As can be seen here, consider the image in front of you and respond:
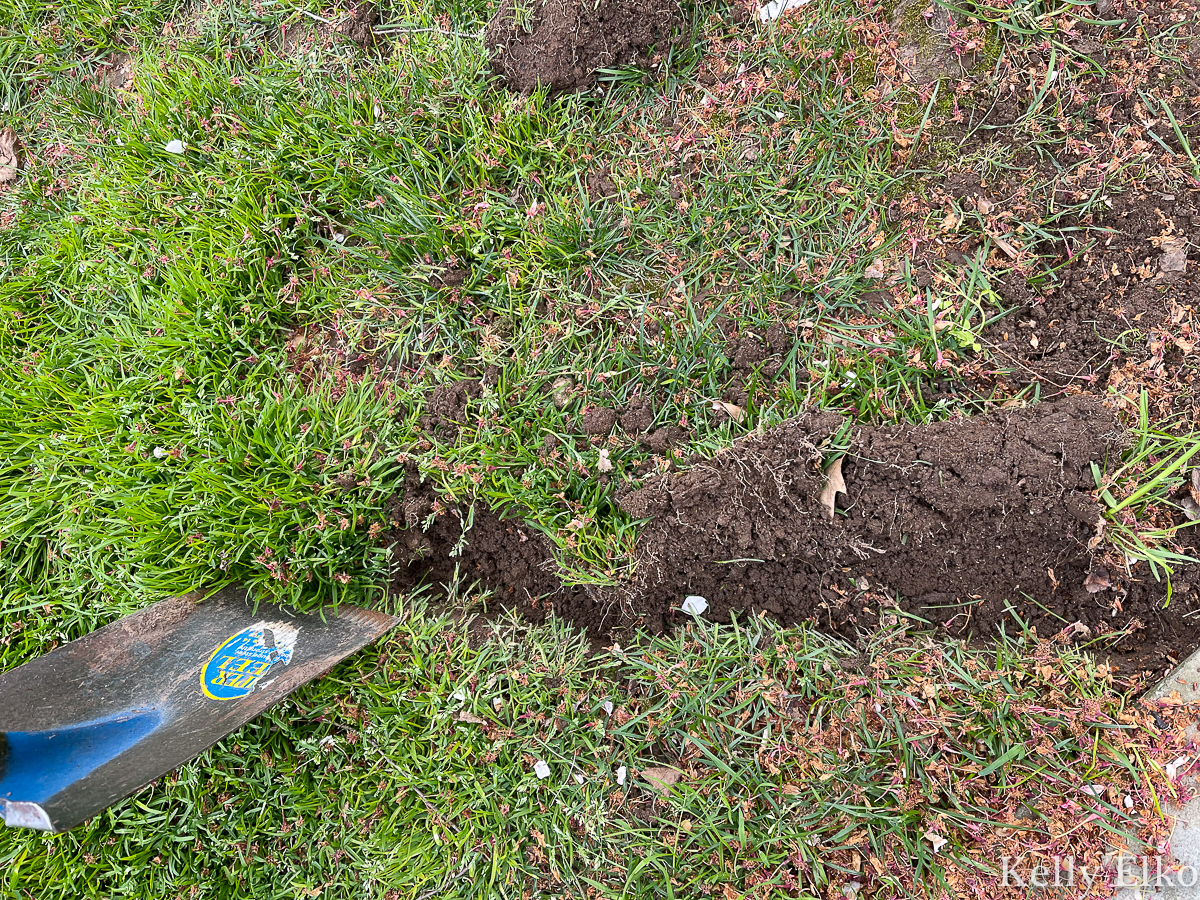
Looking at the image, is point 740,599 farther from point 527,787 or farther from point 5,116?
point 5,116

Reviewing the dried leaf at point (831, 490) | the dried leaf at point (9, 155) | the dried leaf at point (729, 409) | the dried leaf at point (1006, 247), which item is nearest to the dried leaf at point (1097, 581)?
the dried leaf at point (831, 490)

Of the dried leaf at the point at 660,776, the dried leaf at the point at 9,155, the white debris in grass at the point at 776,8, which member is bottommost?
the dried leaf at the point at 660,776

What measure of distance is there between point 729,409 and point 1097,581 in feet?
3.71

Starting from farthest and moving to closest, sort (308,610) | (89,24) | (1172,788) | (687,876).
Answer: (89,24)
(308,610)
(687,876)
(1172,788)

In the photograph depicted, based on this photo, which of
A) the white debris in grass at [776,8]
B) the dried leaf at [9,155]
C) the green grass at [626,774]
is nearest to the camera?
the green grass at [626,774]

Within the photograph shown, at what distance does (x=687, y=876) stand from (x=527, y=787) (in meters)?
0.51

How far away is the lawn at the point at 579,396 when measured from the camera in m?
1.99

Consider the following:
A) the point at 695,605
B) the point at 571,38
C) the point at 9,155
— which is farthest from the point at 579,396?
the point at 9,155

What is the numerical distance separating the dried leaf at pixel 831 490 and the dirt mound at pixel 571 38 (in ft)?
5.25

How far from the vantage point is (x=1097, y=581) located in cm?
201

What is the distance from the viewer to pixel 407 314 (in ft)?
8.23

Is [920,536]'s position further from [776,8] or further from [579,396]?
[776,8]

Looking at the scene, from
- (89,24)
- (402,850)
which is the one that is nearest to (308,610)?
(402,850)

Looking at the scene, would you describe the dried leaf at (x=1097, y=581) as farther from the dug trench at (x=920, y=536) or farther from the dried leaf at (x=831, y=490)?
the dried leaf at (x=831, y=490)
